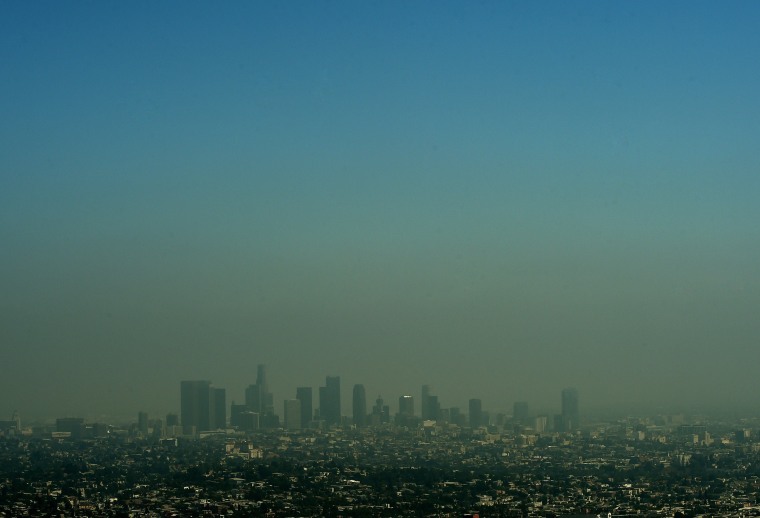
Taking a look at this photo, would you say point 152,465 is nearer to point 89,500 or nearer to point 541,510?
point 89,500

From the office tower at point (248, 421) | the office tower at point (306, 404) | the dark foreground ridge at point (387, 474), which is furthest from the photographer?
the office tower at point (306, 404)

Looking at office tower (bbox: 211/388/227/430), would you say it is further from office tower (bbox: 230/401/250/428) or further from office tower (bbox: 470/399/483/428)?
office tower (bbox: 470/399/483/428)

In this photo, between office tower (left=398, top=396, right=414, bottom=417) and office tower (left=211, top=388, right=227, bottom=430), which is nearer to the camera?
office tower (left=211, top=388, right=227, bottom=430)

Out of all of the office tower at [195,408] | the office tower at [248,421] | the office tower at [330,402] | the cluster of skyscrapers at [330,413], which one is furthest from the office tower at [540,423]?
the office tower at [195,408]

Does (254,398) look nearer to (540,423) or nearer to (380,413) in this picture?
(380,413)

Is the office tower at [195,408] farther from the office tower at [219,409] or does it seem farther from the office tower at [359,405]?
the office tower at [359,405]

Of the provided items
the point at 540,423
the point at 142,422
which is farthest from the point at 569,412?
the point at 142,422

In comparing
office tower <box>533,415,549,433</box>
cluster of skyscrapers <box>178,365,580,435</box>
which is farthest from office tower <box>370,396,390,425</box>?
office tower <box>533,415,549,433</box>
